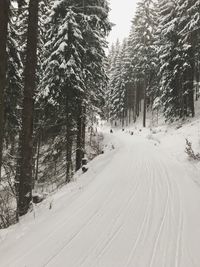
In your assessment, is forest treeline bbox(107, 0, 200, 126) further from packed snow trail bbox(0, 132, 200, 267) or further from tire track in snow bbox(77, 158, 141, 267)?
tire track in snow bbox(77, 158, 141, 267)

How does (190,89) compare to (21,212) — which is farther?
(190,89)

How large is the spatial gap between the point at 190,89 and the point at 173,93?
2588 mm

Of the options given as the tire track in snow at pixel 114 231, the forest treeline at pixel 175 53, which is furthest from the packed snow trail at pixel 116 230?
the forest treeline at pixel 175 53

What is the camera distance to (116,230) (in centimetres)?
601

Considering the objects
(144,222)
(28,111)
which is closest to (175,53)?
(28,111)

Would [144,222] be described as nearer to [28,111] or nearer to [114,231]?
[114,231]

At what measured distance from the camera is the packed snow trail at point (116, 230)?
4914 mm

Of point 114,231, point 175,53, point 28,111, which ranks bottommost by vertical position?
point 114,231

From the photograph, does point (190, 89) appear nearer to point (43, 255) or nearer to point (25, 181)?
point (25, 181)

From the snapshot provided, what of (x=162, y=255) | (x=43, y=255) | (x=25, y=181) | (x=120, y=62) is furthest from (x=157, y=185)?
(x=120, y=62)

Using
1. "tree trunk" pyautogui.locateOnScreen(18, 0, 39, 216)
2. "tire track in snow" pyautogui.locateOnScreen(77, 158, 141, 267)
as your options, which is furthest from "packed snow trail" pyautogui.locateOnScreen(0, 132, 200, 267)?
"tree trunk" pyautogui.locateOnScreen(18, 0, 39, 216)

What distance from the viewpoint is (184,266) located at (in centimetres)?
470

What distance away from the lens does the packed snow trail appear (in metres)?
4.91

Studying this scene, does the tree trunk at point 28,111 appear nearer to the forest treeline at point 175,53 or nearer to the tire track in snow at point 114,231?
the tire track in snow at point 114,231
